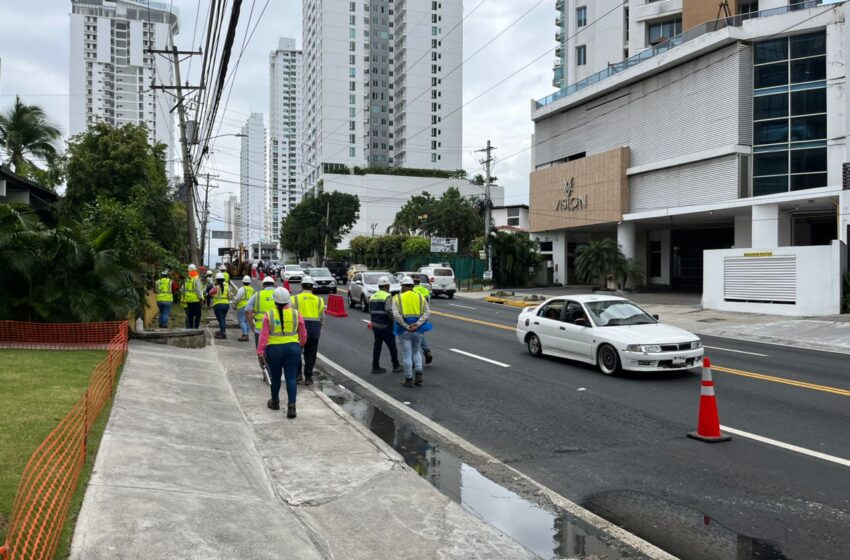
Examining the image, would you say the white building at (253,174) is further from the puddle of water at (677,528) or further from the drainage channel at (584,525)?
the puddle of water at (677,528)

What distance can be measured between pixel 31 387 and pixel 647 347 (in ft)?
→ 29.2

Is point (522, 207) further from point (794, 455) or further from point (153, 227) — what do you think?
point (794, 455)

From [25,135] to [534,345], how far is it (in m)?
29.5

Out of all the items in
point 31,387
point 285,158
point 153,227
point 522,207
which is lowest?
point 31,387

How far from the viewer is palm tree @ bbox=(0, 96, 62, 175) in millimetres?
31797

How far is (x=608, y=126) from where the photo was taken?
43.3m

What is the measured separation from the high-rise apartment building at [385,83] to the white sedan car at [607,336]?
341 feet

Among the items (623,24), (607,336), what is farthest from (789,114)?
(607,336)

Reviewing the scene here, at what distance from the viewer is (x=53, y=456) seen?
508 cm

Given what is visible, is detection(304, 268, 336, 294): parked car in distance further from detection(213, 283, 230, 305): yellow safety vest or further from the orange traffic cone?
the orange traffic cone

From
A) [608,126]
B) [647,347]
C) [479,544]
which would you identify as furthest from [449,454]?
[608,126]

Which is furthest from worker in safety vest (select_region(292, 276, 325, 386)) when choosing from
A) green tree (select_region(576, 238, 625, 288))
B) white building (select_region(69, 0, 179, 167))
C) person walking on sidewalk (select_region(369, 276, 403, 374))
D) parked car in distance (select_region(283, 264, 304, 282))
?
white building (select_region(69, 0, 179, 167))

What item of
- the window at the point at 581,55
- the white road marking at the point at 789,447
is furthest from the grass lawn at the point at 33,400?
the window at the point at 581,55

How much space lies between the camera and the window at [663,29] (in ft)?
154
